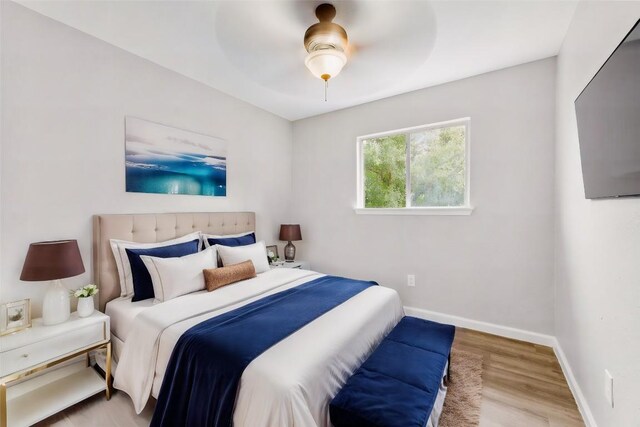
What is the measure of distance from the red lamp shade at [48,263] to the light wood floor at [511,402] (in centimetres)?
88

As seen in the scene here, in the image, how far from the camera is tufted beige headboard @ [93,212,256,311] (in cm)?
218

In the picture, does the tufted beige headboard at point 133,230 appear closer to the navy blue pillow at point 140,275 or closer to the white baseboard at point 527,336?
the navy blue pillow at point 140,275

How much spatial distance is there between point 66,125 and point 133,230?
3.00ft

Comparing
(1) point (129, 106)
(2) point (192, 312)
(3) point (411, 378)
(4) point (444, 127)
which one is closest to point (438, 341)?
(3) point (411, 378)

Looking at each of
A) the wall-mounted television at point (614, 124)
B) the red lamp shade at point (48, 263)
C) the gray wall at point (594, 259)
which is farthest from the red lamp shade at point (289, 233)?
the wall-mounted television at point (614, 124)

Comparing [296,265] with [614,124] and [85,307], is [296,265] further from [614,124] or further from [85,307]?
[614,124]

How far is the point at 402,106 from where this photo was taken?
3.26m

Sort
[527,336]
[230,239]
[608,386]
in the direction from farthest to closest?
[230,239]
[527,336]
[608,386]

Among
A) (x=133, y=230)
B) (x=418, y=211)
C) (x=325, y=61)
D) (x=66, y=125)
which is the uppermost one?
(x=325, y=61)

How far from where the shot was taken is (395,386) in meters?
1.35

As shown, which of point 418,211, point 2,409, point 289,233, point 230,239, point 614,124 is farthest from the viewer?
point 289,233

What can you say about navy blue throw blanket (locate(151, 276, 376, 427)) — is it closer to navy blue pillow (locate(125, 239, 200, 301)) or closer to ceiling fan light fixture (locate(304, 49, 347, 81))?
navy blue pillow (locate(125, 239, 200, 301))

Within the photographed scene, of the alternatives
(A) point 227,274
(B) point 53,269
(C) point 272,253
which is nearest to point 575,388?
(A) point 227,274

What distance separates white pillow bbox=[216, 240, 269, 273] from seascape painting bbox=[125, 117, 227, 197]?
29.8 inches
